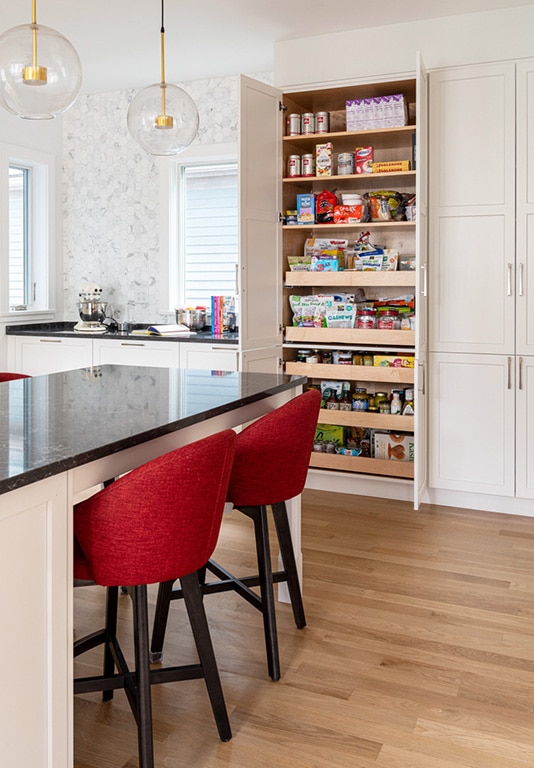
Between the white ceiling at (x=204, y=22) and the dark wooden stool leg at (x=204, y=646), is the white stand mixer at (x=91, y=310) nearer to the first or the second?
the white ceiling at (x=204, y=22)

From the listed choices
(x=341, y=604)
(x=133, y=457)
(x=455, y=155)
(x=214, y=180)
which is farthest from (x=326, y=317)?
(x=133, y=457)

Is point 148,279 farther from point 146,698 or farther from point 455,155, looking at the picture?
point 146,698

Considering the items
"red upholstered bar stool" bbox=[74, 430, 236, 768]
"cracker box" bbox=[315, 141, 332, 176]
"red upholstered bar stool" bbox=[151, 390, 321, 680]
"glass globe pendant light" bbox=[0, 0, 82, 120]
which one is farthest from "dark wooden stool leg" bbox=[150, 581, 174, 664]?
"cracker box" bbox=[315, 141, 332, 176]

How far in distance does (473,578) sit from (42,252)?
13.6ft

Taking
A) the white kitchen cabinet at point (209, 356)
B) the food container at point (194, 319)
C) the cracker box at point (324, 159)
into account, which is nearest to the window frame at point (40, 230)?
the food container at point (194, 319)

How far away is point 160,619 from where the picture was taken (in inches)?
95.2

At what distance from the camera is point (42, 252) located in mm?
5738

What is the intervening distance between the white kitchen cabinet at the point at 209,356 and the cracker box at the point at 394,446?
101 cm

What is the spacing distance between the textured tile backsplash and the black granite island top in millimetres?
2544

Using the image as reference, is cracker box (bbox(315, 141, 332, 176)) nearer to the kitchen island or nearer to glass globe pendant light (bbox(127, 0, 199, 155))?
glass globe pendant light (bbox(127, 0, 199, 155))

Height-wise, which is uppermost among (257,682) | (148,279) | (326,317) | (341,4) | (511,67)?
(341,4)

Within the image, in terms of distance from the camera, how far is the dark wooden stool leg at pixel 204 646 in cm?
197

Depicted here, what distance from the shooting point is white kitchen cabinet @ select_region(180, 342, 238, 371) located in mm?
4629

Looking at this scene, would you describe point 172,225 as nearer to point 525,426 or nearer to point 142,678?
point 525,426
